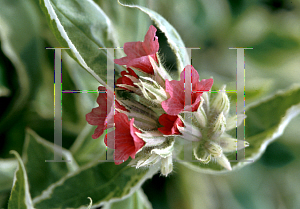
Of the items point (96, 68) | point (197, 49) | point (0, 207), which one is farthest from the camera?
point (197, 49)

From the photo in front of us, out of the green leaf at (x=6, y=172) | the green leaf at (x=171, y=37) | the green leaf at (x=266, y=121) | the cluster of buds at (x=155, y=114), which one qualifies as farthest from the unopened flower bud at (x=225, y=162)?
the green leaf at (x=6, y=172)

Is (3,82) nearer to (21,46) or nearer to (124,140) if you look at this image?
(21,46)

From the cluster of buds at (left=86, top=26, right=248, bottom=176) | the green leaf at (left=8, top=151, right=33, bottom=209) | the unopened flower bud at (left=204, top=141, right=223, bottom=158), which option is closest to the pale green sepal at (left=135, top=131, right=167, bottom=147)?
the cluster of buds at (left=86, top=26, right=248, bottom=176)

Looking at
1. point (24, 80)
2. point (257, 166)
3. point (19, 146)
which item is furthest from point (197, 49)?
point (19, 146)

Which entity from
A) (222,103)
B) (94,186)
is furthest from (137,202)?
(222,103)

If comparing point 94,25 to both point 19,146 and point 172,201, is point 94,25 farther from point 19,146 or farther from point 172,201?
point 172,201

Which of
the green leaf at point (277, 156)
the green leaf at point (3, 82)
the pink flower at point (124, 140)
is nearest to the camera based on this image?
the pink flower at point (124, 140)

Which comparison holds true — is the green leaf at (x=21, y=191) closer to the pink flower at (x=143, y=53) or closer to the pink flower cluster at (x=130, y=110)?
the pink flower cluster at (x=130, y=110)
